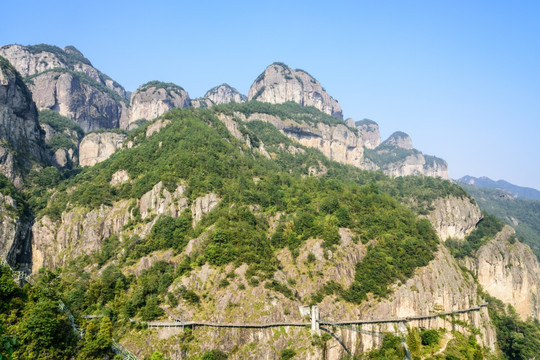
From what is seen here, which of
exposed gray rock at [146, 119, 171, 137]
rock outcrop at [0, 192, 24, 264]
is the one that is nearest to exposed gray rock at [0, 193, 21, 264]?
rock outcrop at [0, 192, 24, 264]

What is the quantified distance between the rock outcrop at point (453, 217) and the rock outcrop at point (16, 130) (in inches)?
6119

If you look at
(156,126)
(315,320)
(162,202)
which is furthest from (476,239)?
(156,126)

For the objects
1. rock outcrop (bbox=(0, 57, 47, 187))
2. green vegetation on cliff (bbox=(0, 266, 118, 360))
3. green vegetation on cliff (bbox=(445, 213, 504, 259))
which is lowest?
green vegetation on cliff (bbox=(0, 266, 118, 360))

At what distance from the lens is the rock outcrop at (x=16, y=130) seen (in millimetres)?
124950

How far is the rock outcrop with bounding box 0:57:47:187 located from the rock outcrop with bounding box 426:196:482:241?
15543 cm

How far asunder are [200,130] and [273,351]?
82219mm

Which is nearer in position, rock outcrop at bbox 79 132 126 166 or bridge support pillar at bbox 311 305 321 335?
bridge support pillar at bbox 311 305 321 335

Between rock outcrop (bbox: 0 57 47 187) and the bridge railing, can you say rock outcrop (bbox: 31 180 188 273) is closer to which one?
rock outcrop (bbox: 0 57 47 187)

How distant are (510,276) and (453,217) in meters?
31.0

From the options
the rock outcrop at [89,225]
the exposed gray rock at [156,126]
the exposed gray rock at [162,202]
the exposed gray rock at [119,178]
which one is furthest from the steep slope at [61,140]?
the exposed gray rock at [162,202]

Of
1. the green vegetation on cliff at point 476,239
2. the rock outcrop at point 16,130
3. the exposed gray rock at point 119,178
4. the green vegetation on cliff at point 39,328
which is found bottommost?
the green vegetation on cliff at point 39,328

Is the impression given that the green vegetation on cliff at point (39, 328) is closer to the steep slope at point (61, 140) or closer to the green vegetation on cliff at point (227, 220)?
the green vegetation on cliff at point (227, 220)

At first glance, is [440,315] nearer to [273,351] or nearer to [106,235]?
[273,351]

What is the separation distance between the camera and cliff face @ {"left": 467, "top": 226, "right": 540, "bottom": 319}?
482 ft
